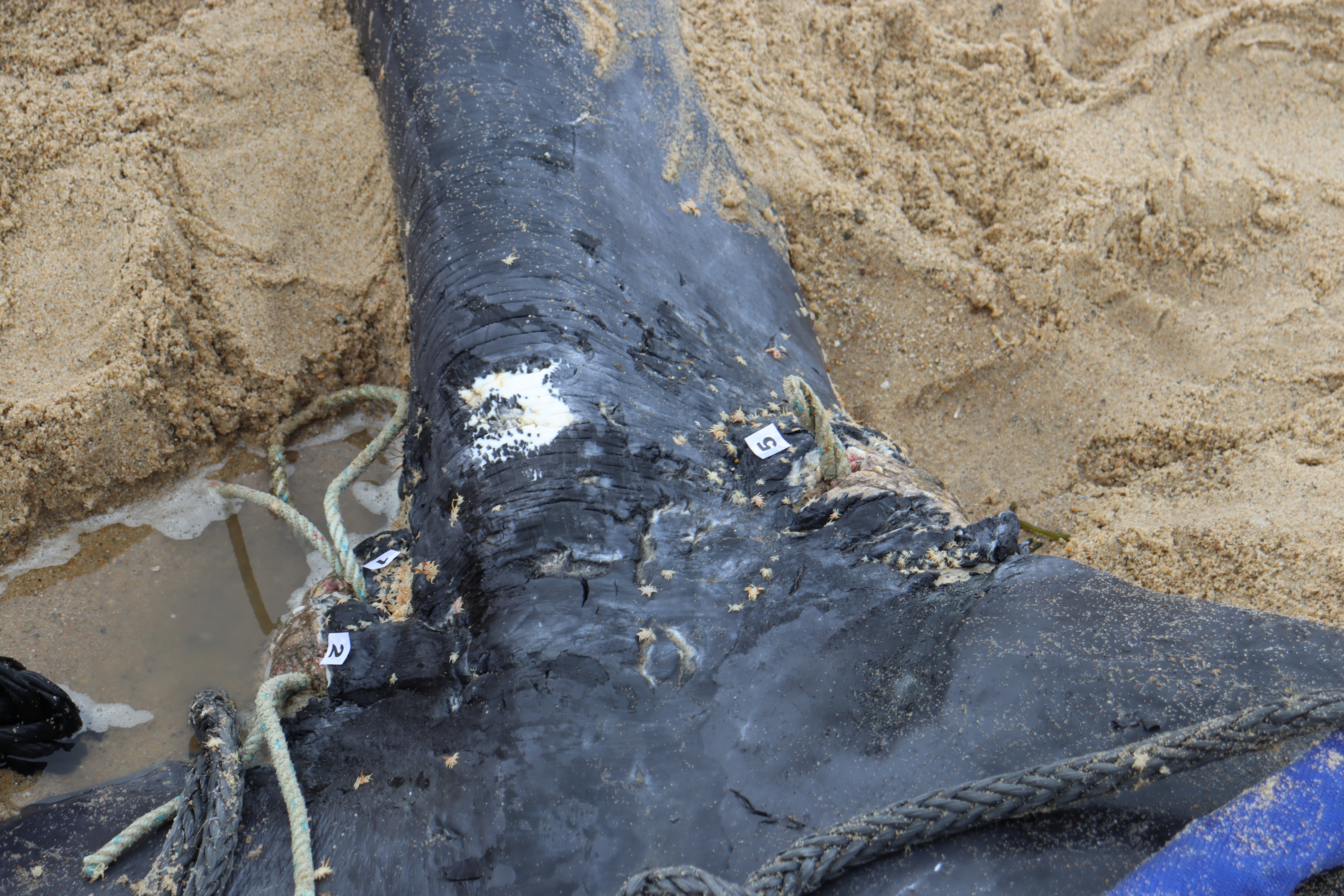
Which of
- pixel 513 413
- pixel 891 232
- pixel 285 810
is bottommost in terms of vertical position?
pixel 285 810

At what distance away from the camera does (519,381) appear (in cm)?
149

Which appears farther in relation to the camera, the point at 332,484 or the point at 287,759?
the point at 332,484

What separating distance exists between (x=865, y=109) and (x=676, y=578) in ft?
5.52

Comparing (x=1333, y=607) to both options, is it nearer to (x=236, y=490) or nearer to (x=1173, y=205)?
(x=1173, y=205)

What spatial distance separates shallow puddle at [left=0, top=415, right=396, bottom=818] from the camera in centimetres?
166

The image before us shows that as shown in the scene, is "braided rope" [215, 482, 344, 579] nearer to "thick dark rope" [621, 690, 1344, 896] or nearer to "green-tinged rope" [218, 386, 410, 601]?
"green-tinged rope" [218, 386, 410, 601]

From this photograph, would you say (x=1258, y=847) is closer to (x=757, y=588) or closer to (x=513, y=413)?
(x=757, y=588)

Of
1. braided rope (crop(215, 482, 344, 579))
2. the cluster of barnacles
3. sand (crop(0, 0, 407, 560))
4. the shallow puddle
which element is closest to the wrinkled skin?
the cluster of barnacles

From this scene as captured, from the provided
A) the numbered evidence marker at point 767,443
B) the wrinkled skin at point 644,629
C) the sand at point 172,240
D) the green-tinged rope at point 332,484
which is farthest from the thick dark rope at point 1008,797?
the sand at point 172,240

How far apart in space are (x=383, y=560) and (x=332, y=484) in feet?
1.10

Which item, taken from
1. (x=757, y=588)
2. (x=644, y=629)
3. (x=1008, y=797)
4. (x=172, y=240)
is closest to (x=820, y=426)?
(x=757, y=588)

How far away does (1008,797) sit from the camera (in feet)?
3.03

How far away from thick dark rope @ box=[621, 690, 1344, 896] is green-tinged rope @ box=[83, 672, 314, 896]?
56 centimetres

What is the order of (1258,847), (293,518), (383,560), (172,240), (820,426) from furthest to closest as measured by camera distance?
(172,240)
(293,518)
(383,560)
(820,426)
(1258,847)
